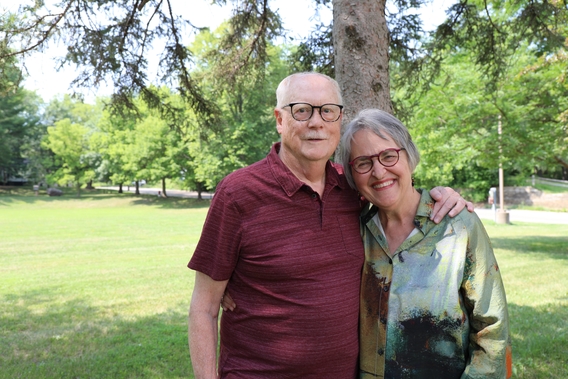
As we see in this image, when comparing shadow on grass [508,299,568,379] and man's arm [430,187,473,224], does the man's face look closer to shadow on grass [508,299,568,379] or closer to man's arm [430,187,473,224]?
man's arm [430,187,473,224]

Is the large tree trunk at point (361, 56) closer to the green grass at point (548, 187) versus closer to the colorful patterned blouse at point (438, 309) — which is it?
the colorful patterned blouse at point (438, 309)

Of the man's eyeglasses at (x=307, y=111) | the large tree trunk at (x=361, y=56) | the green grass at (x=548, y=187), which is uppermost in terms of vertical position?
the large tree trunk at (x=361, y=56)

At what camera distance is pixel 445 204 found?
207cm

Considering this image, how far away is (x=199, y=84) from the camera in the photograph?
6.48m

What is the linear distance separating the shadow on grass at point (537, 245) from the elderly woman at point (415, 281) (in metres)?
12.2

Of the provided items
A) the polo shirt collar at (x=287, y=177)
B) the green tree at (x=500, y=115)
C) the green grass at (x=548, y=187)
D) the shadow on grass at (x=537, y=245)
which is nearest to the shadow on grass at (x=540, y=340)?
the polo shirt collar at (x=287, y=177)

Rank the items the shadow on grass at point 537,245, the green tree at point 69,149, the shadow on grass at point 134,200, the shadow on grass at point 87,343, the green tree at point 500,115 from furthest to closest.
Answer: the green tree at point 69,149, the shadow on grass at point 134,200, the shadow on grass at point 537,245, the green tree at point 500,115, the shadow on grass at point 87,343

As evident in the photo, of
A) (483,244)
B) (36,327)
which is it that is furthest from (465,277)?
(36,327)

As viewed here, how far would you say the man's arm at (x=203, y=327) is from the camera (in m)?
2.04

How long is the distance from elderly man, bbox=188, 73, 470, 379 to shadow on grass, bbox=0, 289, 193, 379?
3083 millimetres

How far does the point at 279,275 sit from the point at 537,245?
15092mm

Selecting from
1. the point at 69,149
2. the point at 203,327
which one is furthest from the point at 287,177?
the point at 69,149

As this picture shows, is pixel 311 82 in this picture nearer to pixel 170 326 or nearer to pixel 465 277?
pixel 465 277

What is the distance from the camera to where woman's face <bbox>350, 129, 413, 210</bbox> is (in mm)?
2090
